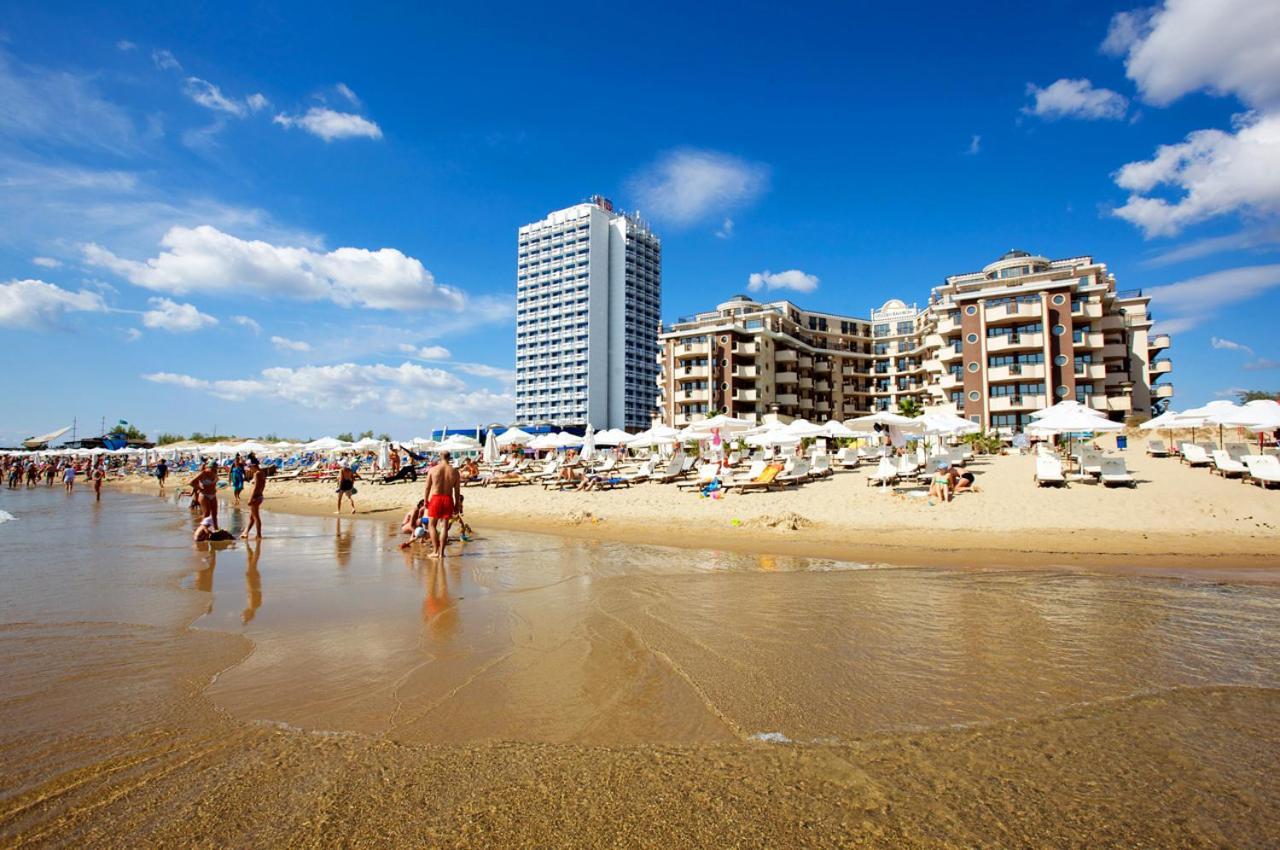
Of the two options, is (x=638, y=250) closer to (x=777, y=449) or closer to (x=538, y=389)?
(x=538, y=389)

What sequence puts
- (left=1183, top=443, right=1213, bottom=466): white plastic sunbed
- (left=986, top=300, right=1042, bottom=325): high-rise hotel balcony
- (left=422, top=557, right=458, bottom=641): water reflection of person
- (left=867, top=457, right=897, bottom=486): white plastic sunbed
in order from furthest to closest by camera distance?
(left=986, top=300, right=1042, bottom=325): high-rise hotel balcony, (left=1183, top=443, right=1213, bottom=466): white plastic sunbed, (left=867, top=457, right=897, bottom=486): white plastic sunbed, (left=422, top=557, right=458, bottom=641): water reflection of person

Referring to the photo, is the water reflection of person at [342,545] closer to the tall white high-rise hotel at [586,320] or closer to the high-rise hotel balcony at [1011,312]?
the high-rise hotel balcony at [1011,312]

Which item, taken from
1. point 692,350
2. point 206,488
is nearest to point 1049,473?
point 206,488

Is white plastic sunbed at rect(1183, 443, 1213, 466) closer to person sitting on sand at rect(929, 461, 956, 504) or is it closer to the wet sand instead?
person sitting on sand at rect(929, 461, 956, 504)

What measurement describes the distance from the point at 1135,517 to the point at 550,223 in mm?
107599

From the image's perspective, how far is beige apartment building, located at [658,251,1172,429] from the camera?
4259 centimetres

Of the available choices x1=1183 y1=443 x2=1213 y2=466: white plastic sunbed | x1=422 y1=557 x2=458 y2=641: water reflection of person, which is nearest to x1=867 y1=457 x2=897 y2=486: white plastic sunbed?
x1=1183 y1=443 x2=1213 y2=466: white plastic sunbed

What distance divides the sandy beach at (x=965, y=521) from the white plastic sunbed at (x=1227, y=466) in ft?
1.11

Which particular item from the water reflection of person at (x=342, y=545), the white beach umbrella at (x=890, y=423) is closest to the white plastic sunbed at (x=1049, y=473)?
the white beach umbrella at (x=890, y=423)

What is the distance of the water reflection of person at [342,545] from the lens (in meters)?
10.7

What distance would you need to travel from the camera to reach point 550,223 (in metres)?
110

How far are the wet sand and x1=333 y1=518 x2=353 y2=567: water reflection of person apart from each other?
2685 millimetres

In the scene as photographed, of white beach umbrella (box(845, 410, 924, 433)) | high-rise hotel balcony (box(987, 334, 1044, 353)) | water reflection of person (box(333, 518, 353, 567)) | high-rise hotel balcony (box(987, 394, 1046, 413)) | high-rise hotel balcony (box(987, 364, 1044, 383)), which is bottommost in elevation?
water reflection of person (box(333, 518, 353, 567))

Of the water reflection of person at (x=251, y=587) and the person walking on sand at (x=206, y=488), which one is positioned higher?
the person walking on sand at (x=206, y=488)
